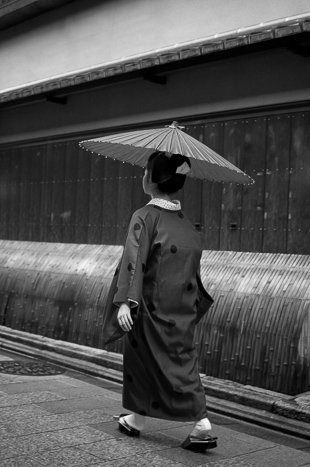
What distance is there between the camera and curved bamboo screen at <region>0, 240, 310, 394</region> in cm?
683

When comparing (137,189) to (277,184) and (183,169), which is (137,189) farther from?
(183,169)

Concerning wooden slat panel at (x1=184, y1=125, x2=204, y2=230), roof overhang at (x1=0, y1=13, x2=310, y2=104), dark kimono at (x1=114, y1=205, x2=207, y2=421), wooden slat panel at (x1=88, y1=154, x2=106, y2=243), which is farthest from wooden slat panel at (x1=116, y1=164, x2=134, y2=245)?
dark kimono at (x1=114, y1=205, x2=207, y2=421)

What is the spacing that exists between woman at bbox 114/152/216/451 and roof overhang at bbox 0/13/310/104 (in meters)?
2.52

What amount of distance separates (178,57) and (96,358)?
12.7 feet

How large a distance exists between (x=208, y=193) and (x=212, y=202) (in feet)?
0.48

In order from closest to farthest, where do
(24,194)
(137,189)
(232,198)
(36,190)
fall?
(232,198)
(137,189)
(36,190)
(24,194)

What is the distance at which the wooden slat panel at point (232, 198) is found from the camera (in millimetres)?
8422

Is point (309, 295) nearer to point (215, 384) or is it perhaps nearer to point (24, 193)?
point (215, 384)

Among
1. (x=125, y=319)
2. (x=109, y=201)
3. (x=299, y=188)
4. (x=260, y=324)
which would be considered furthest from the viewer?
(x=109, y=201)

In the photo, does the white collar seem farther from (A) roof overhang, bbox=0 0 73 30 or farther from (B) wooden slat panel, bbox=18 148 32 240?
(A) roof overhang, bbox=0 0 73 30

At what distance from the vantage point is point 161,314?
5176 mm

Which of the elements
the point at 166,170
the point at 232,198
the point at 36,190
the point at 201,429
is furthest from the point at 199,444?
the point at 36,190

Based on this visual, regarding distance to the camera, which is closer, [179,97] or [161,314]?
[161,314]

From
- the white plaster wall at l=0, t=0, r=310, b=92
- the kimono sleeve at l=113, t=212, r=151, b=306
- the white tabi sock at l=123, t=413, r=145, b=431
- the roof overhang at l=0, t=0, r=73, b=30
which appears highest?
the roof overhang at l=0, t=0, r=73, b=30
